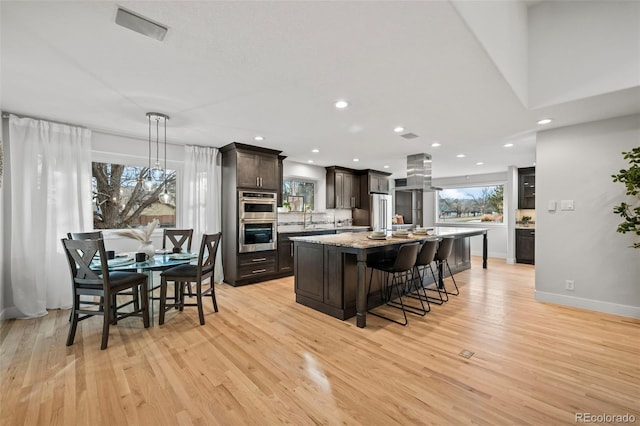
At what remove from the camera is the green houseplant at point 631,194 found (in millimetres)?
2814

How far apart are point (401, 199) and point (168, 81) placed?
8064 mm

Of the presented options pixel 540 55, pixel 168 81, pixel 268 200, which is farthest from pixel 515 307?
pixel 168 81

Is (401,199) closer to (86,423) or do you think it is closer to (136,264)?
(136,264)

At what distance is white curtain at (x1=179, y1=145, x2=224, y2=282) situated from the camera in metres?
4.65

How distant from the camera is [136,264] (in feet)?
9.59

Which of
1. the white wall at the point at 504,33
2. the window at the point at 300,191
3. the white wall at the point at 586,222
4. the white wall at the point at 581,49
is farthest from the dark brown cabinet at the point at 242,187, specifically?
the white wall at the point at 586,222

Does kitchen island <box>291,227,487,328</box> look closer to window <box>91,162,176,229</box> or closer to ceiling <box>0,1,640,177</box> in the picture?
ceiling <box>0,1,640,177</box>

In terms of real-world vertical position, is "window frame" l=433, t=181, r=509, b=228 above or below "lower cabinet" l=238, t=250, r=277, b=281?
above

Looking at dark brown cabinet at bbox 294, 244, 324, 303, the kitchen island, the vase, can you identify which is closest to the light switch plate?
the kitchen island

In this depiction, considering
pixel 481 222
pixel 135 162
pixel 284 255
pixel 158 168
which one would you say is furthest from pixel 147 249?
pixel 481 222

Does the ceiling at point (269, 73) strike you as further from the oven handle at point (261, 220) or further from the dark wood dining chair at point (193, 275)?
the dark wood dining chair at point (193, 275)

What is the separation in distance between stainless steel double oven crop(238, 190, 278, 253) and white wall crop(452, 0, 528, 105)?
152 inches

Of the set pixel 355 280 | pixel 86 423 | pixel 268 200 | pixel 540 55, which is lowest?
pixel 86 423

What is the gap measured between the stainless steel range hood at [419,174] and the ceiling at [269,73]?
3.61 feet
